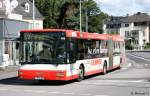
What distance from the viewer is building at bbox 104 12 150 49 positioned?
164 meters

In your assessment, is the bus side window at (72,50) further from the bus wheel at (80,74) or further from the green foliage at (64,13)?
the green foliage at (64,13)

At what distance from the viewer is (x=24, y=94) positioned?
17344mm

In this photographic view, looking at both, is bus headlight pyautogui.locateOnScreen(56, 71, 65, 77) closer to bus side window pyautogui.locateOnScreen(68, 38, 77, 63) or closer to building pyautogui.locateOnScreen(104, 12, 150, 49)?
bus side window pyautogui.locateOnScreen(68, 38, 77, 63)

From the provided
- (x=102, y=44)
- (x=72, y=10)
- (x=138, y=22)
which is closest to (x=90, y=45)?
(x=102, y=44)

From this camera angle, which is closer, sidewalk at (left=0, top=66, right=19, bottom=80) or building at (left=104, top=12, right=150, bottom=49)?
sidewalk at (left=0, top=66, right=19, bottom=80)

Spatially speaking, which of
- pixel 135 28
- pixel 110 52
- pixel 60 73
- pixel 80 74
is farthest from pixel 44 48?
pixel 135 28

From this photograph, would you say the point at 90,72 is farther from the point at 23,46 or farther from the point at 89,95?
the point at 89,95

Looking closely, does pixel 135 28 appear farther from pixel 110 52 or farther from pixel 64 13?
pixel 110 52

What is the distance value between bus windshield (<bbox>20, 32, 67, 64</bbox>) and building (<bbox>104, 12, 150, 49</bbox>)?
451 feet

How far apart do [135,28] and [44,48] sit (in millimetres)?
148363

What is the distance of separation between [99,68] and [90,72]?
6.98 feet

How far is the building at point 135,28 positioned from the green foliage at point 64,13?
52886 mm

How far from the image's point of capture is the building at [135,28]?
16350cm

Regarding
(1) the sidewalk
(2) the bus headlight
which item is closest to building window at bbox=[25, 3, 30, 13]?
(1) the sidewalk
